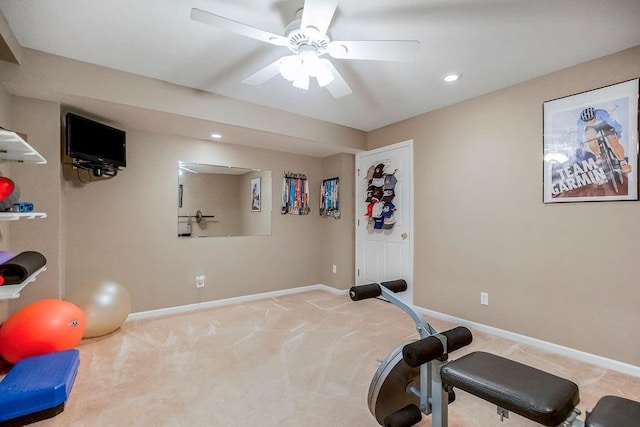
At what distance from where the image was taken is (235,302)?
4.03 metres

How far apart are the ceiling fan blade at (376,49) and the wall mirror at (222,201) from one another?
8.22ft

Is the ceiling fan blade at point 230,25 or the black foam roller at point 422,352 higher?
the ceiling fan blade at point 230,25

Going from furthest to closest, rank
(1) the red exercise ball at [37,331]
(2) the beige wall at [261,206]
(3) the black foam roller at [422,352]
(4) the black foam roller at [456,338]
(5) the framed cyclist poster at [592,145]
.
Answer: (2) the beige wall at [261,206] < (5) the framed cyclist poster at [592,145] < (1) the red exercise ball at [37,331] < (4) the black foam roller at [456,338] < (3) the black foam roller at [422,352]

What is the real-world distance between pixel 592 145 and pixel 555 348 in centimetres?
168

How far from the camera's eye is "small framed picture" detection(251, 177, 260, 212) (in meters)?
4.25

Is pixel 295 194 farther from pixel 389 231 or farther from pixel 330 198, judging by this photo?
pixel 389 231

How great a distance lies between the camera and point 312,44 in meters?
1.86

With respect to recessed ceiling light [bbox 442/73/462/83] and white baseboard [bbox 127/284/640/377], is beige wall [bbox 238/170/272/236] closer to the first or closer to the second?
white baseboard [bbox 127/284/640/377]

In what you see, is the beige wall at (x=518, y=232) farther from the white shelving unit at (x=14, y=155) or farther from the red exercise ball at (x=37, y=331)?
the white shelving unit at (x=14, y=155)

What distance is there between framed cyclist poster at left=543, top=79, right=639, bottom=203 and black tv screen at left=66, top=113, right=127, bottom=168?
3.93 m

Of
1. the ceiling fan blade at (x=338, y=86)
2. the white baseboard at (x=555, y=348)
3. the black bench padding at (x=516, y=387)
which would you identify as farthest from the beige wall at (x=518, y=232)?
the black bench padding at (x=516, y=387)

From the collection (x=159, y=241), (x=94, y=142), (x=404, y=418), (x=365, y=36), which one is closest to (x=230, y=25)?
(x=365, y=36)

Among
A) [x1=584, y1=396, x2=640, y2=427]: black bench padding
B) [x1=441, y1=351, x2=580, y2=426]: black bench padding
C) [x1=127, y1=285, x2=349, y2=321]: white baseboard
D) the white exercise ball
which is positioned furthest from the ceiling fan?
[x1=127, y1=285, x2=349, y2=321]: white baseboard

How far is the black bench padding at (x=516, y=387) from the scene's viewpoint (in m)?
0.96
